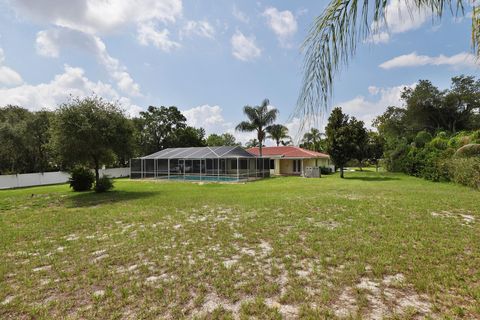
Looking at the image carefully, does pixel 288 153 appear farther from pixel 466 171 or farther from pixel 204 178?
pixel 466 171

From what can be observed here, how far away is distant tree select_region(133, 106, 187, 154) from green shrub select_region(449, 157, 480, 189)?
3084 cm

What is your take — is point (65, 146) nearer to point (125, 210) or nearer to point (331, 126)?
point (125, 210)

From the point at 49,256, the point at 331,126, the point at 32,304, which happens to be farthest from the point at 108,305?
the point at 331,126

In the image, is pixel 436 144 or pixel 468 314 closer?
pixel 468 314

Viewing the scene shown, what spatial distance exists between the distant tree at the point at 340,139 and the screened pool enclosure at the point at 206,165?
6.55 metres

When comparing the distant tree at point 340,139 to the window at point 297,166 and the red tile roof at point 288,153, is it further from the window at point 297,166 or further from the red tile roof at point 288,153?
the window at point 297,166

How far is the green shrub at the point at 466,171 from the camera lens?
11891 millimetres

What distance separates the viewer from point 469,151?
13.0m

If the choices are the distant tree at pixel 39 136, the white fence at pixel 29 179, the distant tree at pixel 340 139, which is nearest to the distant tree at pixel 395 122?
the distant tree at pixel 340 139

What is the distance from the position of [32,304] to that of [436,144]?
21.7 metres

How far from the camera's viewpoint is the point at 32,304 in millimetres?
2861

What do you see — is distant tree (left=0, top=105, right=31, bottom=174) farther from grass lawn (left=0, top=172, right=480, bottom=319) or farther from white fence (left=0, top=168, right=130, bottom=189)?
grass lawn (left=0, top=172, right=480, bottom=319)

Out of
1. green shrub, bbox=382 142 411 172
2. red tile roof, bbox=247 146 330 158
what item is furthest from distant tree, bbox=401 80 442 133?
red tile roof, bbox=247 146 330 158

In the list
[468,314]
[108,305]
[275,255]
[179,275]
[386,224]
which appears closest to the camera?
[468,314]
